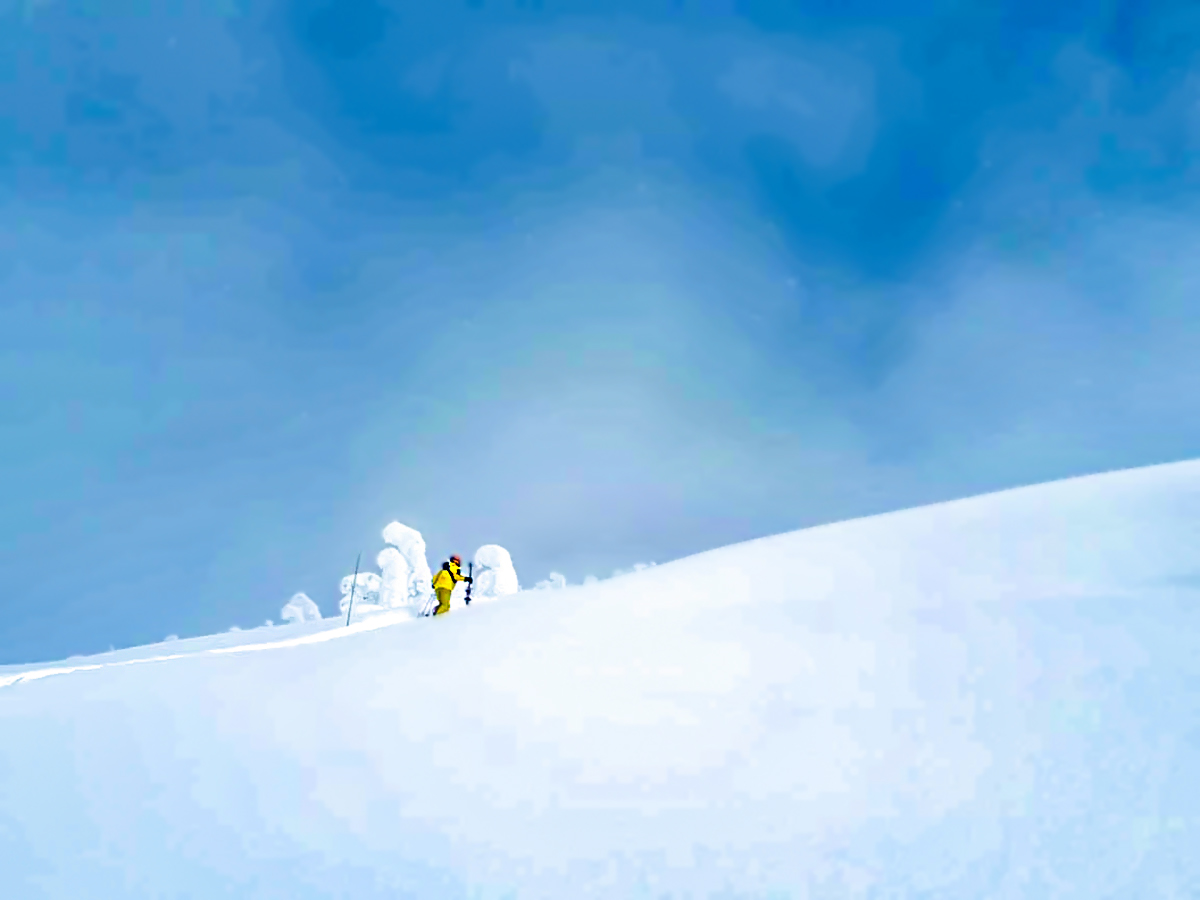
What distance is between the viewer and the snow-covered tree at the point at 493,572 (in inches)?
1446

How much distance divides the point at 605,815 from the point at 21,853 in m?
3.19

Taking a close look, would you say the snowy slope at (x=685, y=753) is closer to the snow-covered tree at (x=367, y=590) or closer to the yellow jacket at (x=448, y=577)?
the yellow jacket at (x=448, y=577)

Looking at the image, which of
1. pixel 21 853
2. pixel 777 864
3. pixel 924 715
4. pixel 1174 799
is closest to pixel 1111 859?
pixel 1174 799

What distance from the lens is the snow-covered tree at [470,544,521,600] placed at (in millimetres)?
36719

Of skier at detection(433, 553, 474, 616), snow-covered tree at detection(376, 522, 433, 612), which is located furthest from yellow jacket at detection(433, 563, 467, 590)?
snow-covered tree at detection(376, 522, 433, 612)

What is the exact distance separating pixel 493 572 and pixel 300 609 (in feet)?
32.9

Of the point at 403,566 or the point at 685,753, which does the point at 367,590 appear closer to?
the point at 403,566

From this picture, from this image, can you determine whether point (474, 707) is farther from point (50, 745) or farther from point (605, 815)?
point (50, 745)

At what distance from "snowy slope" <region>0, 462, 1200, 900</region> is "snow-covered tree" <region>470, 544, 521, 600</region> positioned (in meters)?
28.6

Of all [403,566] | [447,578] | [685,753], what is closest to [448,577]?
[447,578]

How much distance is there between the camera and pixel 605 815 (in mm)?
4336

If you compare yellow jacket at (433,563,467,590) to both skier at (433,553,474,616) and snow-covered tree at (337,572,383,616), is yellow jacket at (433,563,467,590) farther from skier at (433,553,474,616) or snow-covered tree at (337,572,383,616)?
snow-covered tree at (337,572,383,616)

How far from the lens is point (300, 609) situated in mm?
38812

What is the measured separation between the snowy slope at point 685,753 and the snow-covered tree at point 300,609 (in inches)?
1245
